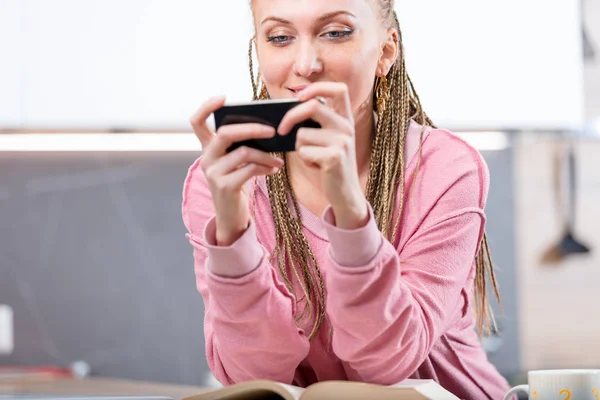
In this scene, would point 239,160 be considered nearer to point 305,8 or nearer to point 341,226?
point 341,226

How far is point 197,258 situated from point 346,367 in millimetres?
256

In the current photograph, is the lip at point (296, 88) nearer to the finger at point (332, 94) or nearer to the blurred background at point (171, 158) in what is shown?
the finger at point (332, 94)

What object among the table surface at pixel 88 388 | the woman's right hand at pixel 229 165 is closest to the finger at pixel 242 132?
the woman's right hand at pixel 229 165

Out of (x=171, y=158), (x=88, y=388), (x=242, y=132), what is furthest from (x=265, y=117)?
(x=171, y=158)

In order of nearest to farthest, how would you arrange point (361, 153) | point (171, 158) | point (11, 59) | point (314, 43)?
point (314, 43), point (361, 153), point (11, 59), point (171, 158)

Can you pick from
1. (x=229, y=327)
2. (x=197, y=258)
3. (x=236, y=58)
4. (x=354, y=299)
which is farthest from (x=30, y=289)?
(x=354, y=299)

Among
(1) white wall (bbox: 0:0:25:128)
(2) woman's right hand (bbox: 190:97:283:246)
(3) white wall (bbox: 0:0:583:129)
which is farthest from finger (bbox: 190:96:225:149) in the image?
(1) white wall (bbox: 0:0:25:128)

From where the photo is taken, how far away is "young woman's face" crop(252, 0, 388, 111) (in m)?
1.07

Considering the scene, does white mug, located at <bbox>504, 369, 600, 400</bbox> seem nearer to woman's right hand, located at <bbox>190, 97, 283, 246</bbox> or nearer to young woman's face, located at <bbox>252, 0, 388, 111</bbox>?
woman's right hand, located at <bbox>190, 97, 283, 246</bbox>

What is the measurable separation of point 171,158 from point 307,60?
60.3 inches

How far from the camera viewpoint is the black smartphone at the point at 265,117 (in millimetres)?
830

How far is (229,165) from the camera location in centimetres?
87

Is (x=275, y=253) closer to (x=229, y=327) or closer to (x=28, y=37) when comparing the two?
(x=229, y=327)

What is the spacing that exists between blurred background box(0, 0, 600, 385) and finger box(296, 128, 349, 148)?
1.42m
